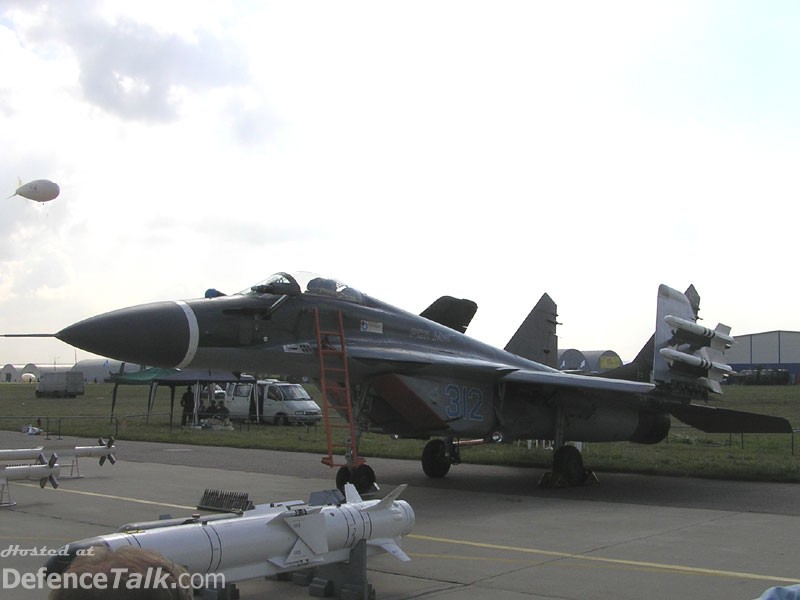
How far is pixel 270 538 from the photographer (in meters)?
6.18

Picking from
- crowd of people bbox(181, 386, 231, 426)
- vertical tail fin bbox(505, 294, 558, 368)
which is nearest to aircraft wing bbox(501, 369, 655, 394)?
vertical tail fin bbox(505, 294, 558, 368)

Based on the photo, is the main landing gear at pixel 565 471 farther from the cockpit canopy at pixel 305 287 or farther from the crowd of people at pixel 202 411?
the crowd of people at pixel 202 411

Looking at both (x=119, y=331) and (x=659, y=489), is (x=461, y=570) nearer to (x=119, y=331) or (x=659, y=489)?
(x=119, y=331)

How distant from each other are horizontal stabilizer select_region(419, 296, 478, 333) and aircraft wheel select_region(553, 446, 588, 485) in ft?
12.9

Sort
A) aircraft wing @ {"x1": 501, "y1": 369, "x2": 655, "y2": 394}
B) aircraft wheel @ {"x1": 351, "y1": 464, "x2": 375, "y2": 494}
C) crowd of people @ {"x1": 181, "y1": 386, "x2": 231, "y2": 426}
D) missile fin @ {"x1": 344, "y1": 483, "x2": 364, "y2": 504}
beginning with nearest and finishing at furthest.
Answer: missile fin @ {"x1": 344, "y1": 483, "x2": 364, "y2": 504}, aircraft wheel @ {"x1": 351, "y1": 464, "x2": 375, "y2": 494}, aircraft wing @ {"x1": 501, "y1": 369, "x2": 655, "y2": 394}, crowd of people @ {"x1": 181, "y1": 386, "x2": 231, "y2": 426}

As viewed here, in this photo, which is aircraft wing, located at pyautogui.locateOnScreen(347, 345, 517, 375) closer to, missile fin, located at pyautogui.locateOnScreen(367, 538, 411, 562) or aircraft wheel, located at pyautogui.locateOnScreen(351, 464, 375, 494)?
aircraft wheel, located at pyautogui.locateOnScreen(351, 464, 375, 494)

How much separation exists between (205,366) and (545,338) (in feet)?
34.2

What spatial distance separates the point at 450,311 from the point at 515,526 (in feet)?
24.9

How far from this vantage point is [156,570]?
1.86m

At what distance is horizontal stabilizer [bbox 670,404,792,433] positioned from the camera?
1462 cm

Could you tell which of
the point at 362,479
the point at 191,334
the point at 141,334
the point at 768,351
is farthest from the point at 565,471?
the point at 768,351

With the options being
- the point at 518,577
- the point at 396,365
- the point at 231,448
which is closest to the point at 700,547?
the point at 518,577

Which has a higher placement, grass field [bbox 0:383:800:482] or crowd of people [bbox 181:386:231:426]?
crowd of people [bbox 181:386:231:426]

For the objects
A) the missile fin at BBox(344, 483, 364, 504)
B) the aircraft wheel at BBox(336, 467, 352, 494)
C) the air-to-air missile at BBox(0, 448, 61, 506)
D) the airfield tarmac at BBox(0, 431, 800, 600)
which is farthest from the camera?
the aircraft wheel at BBox(336, 467, 352, 494)
